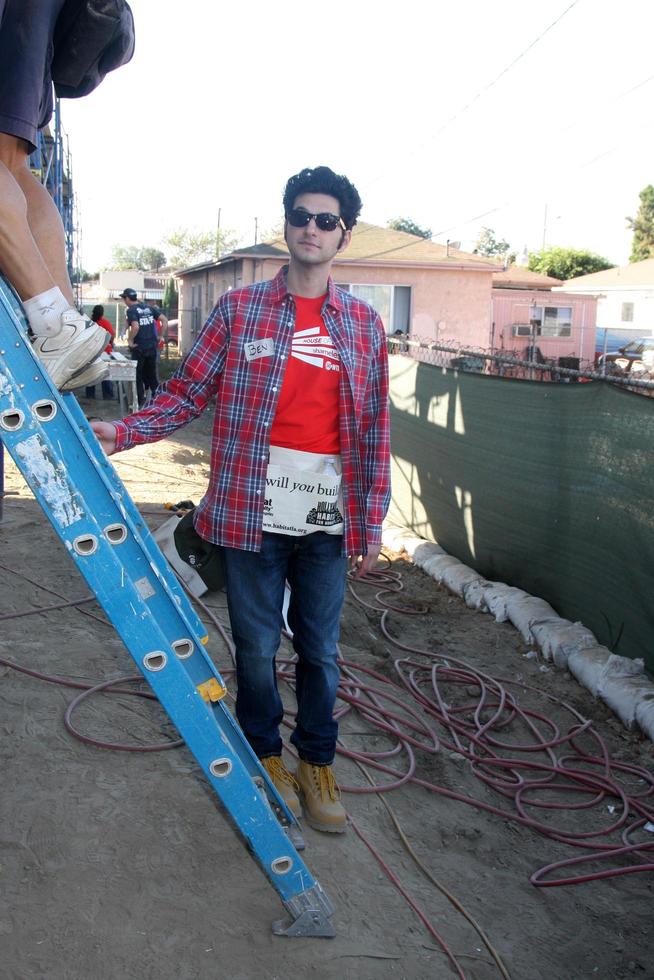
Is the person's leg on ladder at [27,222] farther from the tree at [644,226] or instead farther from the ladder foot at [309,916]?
the tree at [644,226]

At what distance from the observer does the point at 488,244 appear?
9594 centimetres

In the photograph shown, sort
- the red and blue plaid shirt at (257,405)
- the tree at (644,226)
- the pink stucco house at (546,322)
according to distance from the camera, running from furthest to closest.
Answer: the tree at (644,226)
the pink stucco house at (546,322)
the red and blue plaid shirt at (257,405)

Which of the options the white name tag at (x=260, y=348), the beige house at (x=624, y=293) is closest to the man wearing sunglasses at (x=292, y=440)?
the white name tag at (x=260, y=348)

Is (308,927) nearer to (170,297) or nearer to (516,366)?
(516,366)

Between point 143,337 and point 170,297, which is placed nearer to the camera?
point 143,337

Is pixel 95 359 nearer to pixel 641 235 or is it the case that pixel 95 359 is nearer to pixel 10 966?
pixel 10 966

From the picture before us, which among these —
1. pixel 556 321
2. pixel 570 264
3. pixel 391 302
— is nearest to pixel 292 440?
pixel 391 302

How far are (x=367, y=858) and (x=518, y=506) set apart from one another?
404 cm

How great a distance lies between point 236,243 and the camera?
8244 cm

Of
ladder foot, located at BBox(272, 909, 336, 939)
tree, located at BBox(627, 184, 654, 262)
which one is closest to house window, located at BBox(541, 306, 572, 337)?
ladder foot, located at BBox(272, 909, 336, 939)

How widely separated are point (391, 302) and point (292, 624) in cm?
2109

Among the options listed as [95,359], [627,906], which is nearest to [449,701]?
[627,906]

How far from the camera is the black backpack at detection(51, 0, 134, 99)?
242 centimetres

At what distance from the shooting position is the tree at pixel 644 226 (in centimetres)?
7594
